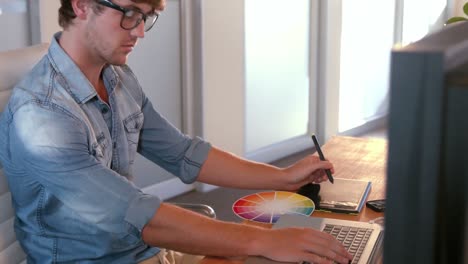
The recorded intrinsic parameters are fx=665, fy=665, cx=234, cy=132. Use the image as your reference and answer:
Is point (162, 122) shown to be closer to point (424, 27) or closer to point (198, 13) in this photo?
point (198, 13)

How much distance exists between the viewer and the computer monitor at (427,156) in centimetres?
51

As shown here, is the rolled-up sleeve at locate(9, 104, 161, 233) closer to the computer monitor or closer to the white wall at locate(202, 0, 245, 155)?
the computer monitor

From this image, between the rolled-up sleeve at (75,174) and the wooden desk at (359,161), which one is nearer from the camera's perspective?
the rolled-up sleeve at (75,174)

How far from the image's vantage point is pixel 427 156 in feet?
1.72

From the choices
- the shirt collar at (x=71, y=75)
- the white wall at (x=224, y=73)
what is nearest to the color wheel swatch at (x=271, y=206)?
the shirt collar at (x=71, y=75)

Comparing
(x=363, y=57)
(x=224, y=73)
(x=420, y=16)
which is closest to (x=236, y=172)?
(x=224, y=73)

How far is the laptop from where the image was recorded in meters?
1.18

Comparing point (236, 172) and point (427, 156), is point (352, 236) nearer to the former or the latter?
point (236, 172)

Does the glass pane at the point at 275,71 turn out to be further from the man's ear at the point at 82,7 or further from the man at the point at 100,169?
the man's ear at the point at 82,7

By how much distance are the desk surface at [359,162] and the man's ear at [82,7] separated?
0.66 m

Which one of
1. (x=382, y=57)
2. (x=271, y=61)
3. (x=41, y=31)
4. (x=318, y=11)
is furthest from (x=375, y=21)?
(x=41, y=31)

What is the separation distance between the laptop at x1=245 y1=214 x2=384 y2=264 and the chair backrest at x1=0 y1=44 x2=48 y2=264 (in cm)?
54

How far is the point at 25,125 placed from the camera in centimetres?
128

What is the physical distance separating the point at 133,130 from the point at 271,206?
396 mm
